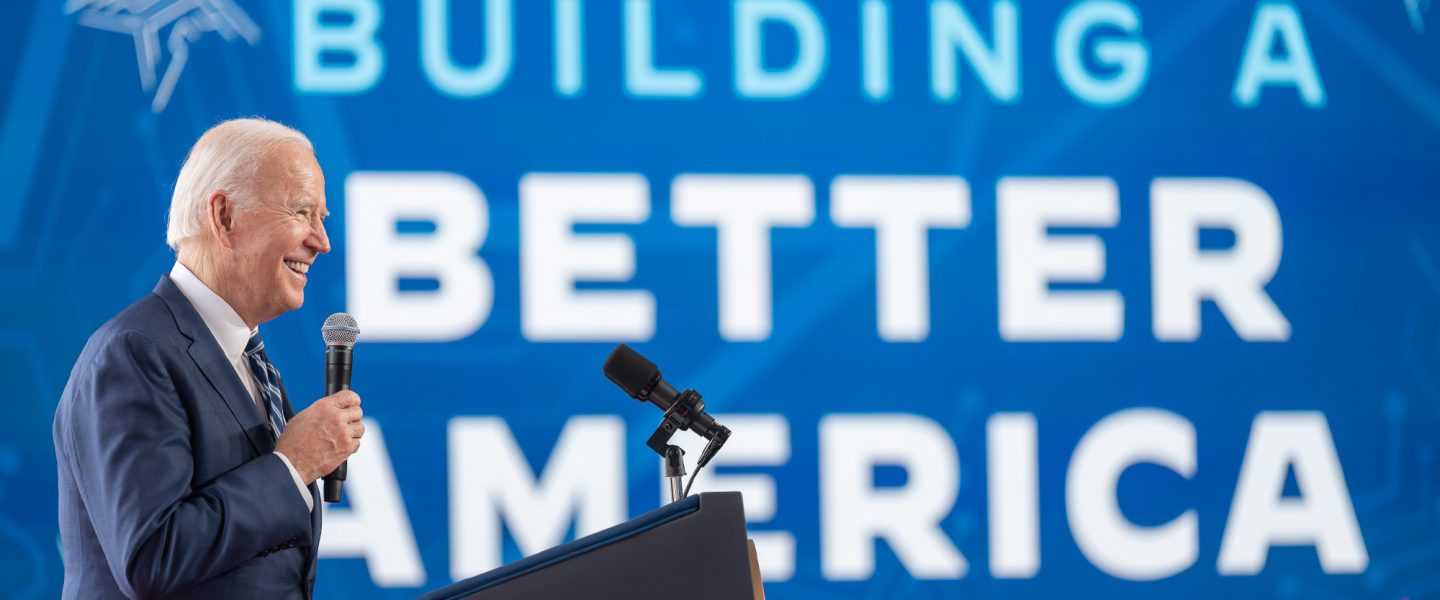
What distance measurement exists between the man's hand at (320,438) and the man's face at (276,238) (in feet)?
0.54

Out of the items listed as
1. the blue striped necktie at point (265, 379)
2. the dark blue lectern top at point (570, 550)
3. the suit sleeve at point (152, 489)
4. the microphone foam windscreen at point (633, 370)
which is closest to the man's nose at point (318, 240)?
the blue striped necktie at point (265, 379)

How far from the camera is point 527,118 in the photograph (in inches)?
126

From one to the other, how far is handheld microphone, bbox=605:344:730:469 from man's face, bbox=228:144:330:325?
42 centimetres

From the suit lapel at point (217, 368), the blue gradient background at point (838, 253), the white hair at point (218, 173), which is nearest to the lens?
the suit lapel at point (217, 368)

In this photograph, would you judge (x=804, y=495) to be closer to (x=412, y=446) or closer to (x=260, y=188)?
(x=412, y=446)

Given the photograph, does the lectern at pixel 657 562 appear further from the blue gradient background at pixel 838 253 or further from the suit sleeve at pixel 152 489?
the blue gradient background at pixel 838 253

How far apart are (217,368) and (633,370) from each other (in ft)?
1.66

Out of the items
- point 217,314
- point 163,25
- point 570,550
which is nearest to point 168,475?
point 217,314

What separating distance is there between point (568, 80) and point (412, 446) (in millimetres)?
981

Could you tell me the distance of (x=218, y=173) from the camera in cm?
163

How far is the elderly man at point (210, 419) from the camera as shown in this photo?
141 cm

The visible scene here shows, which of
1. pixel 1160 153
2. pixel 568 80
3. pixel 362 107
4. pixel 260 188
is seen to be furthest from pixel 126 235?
pixel 1160 153

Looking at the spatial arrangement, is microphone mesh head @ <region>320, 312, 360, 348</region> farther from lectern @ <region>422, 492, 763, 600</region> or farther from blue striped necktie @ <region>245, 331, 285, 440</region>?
lectern @ <region>422, 492, 763, 600</region>

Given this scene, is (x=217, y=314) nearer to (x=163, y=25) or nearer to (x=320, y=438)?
(x=320, y=438)
